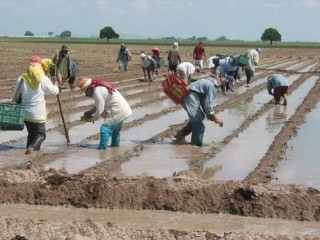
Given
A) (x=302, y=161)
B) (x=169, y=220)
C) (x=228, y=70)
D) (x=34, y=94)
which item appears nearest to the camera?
(x=169, y=220)

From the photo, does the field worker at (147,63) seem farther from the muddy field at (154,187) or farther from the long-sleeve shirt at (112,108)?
the long-sleeve shirt at (112,108)

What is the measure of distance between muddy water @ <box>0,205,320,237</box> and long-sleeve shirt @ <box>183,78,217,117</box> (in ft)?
11.2

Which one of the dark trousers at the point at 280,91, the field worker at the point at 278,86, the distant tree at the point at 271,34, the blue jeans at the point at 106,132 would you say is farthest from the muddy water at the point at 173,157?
the distant tree at the point at 271,34

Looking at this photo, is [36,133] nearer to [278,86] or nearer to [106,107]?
[106,107]

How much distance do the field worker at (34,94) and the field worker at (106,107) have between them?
52cm

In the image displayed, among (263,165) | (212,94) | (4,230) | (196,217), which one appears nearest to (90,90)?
(212,94)

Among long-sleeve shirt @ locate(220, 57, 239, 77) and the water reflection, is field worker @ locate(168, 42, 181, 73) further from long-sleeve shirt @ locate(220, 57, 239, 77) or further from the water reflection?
the water reflection

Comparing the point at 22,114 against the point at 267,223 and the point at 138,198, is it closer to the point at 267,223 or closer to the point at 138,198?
the point at 138,198

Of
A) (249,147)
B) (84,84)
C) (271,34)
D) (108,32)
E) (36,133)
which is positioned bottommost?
(108,32)

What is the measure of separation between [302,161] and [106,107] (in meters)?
2.78

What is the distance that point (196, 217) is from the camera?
594 centimetres

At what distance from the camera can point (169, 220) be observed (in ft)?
19.0

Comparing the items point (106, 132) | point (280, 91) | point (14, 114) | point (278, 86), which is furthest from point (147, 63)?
point (14, 114)

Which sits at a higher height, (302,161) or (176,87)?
(176,87)
